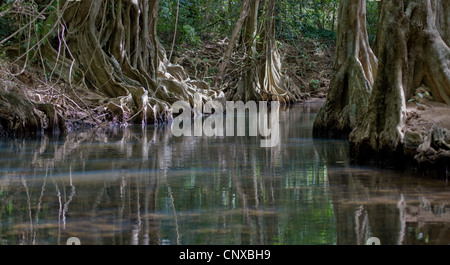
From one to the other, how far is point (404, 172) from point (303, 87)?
2103 centimetres

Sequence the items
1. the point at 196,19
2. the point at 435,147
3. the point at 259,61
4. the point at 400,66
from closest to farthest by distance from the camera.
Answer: the point at 435,147 < the point at 400,66 < the point at 259,61 < the point at 196,19

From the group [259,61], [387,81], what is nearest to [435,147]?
[387,81]

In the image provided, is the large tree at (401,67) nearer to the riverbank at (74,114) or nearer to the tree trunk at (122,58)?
the riverbank at (74,114)

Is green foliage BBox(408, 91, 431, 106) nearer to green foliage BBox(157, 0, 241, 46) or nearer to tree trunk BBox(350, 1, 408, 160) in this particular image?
tree trunk BBox(350, 1, 408, 160)

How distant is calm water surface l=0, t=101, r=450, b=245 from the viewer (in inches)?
171

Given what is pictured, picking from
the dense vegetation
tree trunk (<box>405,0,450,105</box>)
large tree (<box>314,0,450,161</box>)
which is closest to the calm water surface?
large tree (<box>314,0,450,161</box>)

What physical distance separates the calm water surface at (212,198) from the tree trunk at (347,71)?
4.89ft

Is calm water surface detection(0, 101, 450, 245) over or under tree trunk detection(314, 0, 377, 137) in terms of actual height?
under

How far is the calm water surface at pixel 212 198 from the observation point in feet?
14.2

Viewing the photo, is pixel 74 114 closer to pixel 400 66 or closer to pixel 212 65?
pixel 400 66

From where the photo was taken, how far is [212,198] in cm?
565

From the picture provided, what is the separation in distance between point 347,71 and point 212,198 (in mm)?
5801

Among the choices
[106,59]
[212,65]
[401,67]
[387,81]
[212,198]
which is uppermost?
[212,65]

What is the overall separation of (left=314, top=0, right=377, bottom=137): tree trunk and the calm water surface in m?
1.49
